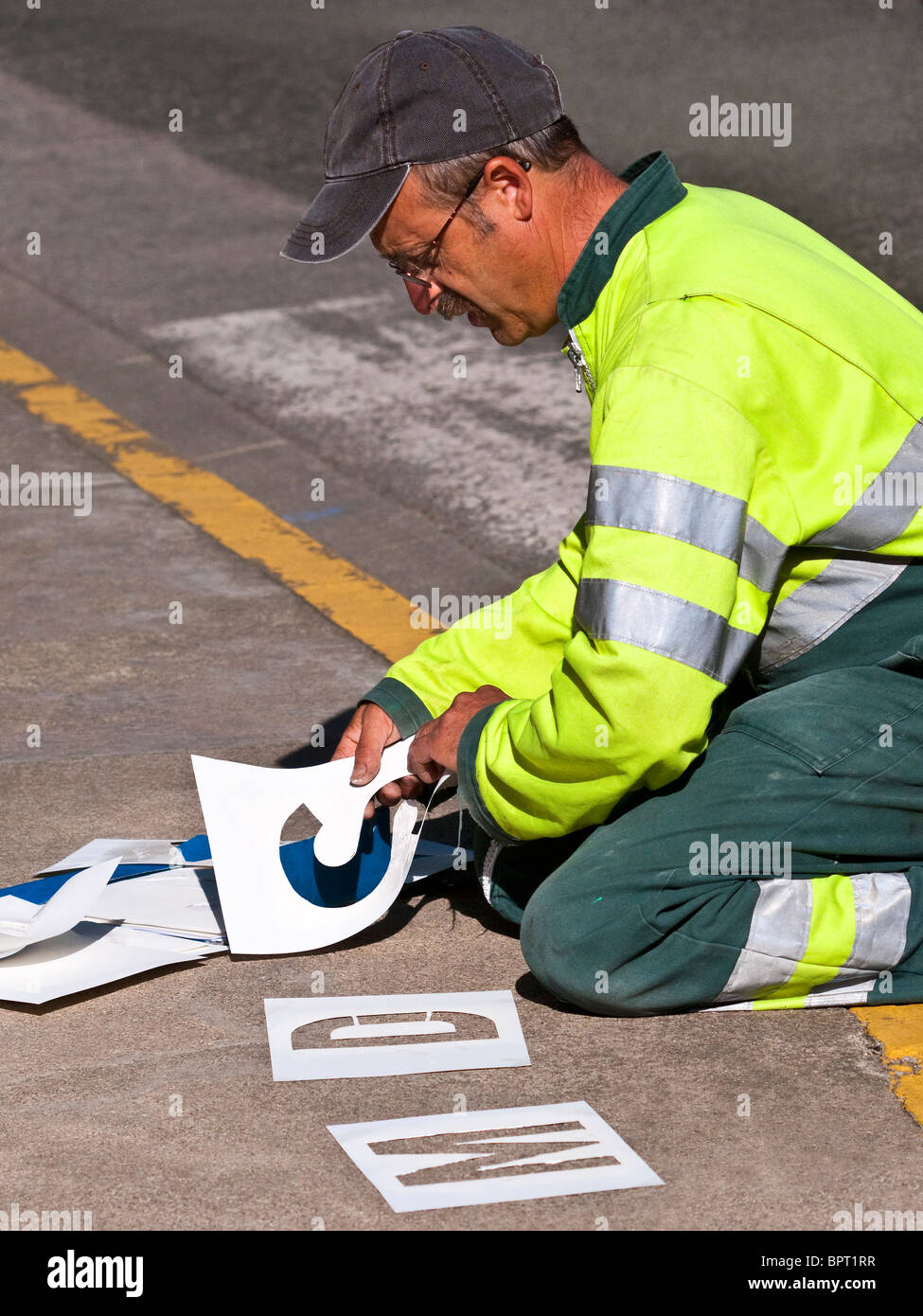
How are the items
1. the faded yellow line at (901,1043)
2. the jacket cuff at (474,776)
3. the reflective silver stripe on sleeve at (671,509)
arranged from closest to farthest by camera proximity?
the reflective silver stripe on sleeve at (671,509)
the faded yellow line at (901,1043)
the jacket cuff at (474,776)

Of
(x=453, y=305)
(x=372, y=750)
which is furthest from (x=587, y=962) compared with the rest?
(x=453, y=305)

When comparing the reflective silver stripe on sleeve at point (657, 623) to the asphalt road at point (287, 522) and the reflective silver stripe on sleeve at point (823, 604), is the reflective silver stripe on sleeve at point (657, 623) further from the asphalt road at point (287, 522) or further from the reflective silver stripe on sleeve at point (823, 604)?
the asphalt road at point (287, 522)

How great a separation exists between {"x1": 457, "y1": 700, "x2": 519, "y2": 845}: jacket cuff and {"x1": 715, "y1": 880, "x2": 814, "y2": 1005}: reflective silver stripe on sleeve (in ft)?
1.30

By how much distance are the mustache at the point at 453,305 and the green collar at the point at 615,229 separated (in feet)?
0.48

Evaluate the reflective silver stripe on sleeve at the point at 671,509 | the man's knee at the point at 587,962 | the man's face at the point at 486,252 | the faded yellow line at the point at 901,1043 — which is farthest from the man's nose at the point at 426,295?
the faded yellow line at the point at 901,1043

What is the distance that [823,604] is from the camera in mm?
2820

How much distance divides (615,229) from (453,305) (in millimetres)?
290

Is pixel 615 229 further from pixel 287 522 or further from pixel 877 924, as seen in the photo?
pixel 287 522

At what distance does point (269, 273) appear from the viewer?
749cm

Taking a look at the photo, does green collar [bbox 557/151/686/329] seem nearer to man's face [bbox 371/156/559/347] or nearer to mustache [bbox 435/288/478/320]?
man's face [bbox 371/156/559/347]

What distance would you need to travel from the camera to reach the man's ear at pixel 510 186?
106 inches

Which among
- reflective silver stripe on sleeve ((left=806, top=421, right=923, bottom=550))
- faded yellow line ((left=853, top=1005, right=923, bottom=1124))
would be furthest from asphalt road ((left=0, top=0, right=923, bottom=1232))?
reflective silver stripe on sleeve ((left=806, top=421, right=923, bottom=550))

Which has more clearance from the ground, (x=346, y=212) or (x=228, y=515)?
(x=346, y=212)
